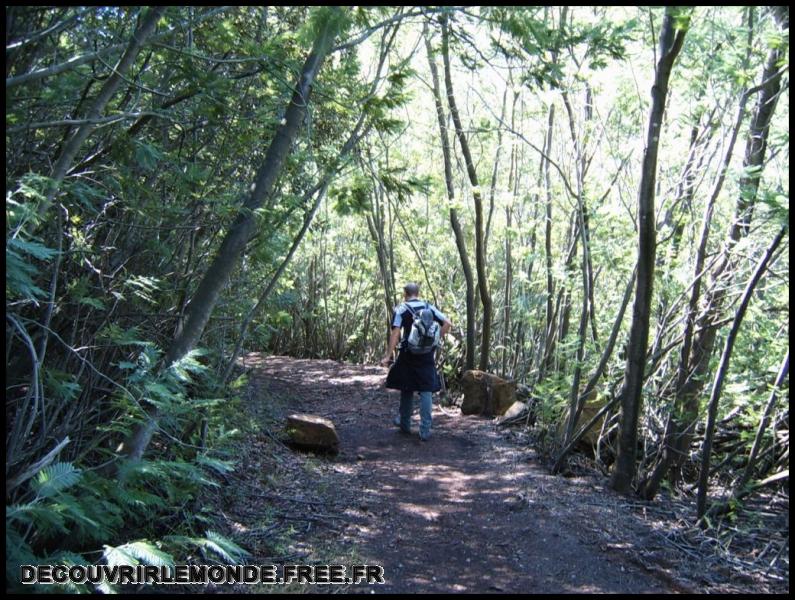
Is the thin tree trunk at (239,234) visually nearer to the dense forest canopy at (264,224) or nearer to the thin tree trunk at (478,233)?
the dense forest canopy at (264,224)

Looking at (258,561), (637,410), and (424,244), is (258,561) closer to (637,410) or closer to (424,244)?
(637,410)

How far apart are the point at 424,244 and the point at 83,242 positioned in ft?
30.9

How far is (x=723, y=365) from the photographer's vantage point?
4285 millimetres

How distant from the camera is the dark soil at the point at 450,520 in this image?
3.71 metres

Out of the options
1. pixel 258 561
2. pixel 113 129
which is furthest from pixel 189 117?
pixel 258 561

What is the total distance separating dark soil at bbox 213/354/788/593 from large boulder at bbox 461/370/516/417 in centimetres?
157

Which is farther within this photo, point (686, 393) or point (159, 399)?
point (686, 393)

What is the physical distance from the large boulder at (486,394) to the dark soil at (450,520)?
1.57m

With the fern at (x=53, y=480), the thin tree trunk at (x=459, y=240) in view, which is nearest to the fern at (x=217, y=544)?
the fern at (x=53, y=480)

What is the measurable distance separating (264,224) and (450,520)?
9.72 feet

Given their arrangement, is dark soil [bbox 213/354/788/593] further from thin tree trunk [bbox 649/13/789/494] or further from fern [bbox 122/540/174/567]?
thin tree trunk [bbox 649/13/789/494]

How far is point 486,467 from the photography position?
6254mm

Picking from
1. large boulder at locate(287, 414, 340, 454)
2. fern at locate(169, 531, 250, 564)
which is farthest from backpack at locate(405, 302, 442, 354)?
fern at locate(169, 531, 250, 564)

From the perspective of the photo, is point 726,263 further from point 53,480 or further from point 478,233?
point 53,480
